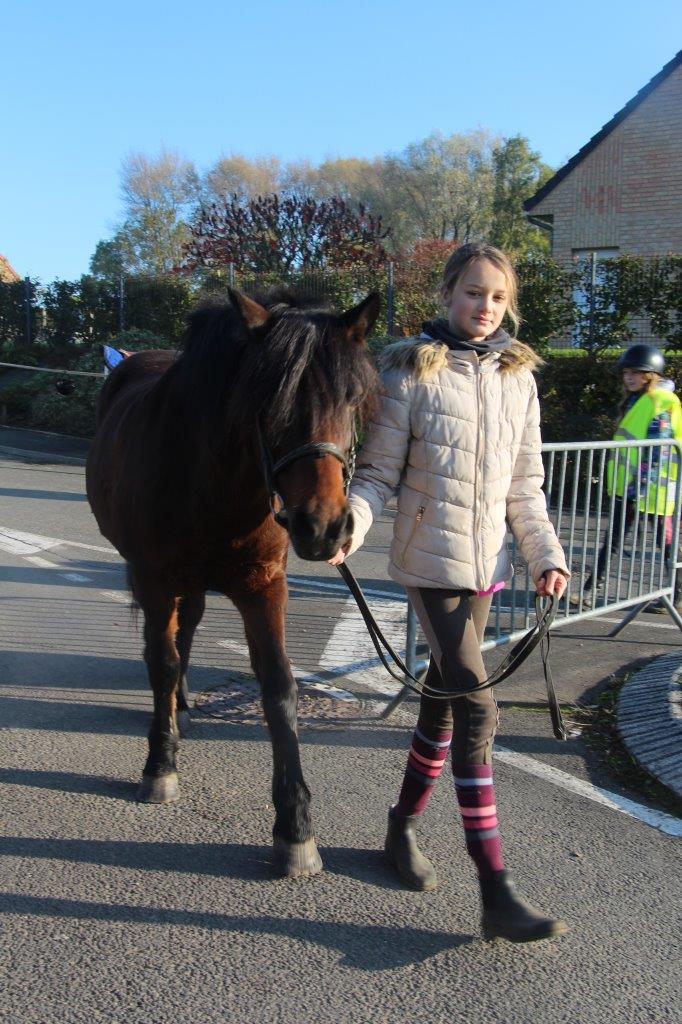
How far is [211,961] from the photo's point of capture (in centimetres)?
263

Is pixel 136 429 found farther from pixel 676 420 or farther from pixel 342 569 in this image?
pixel 676 420

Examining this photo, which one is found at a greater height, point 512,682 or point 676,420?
point 676,420

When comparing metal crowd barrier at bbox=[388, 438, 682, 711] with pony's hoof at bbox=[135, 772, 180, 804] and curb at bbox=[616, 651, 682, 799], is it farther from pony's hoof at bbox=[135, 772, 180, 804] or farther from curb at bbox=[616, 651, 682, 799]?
pony's hoof at bbox=[135, 772, 180, 804]

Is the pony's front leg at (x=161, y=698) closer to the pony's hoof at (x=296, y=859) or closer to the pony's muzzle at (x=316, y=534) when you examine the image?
the pony's hoof at (x=296, y=859)

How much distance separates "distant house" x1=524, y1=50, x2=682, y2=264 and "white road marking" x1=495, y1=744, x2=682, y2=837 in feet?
71.4

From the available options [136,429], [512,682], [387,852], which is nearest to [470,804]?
[387,852]

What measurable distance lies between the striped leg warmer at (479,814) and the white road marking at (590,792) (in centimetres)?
104

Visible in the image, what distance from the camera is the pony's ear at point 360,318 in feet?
9.16

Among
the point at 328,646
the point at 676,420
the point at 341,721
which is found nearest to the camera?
the point at 341,721

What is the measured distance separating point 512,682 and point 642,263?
414 inches

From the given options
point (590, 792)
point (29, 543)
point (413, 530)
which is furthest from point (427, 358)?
point (29, 543)

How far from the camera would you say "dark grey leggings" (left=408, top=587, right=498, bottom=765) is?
2838mm

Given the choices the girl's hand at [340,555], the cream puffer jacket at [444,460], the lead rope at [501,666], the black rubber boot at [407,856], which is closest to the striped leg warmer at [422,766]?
the black rubber boot at [407,856]

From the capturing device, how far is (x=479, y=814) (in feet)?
9.21
